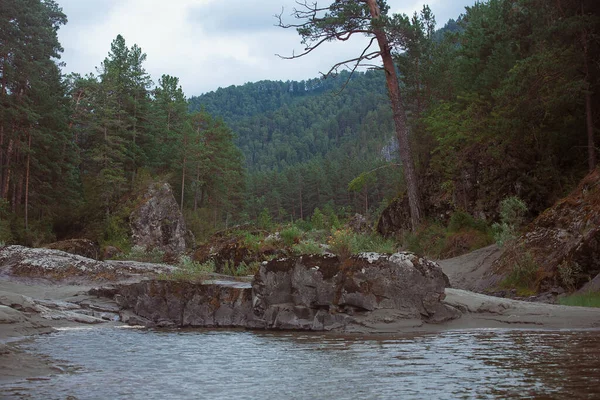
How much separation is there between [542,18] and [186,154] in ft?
140

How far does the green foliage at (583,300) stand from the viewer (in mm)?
12352

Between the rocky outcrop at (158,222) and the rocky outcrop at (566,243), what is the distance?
114 feet

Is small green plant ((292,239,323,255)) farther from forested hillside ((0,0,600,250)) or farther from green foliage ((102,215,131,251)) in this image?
green foliage ((102,215,131,251))

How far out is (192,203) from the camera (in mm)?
67375

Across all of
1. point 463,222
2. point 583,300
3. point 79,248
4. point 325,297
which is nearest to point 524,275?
point 583,300

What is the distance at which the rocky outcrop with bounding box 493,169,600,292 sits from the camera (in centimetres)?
1381

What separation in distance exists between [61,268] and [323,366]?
47.3 feet

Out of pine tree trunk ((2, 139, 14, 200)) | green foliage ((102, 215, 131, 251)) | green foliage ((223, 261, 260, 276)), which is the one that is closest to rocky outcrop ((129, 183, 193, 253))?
green foliage ((102, 215, 131, 251))

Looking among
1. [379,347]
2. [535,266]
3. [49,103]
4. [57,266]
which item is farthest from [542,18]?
[49,103]

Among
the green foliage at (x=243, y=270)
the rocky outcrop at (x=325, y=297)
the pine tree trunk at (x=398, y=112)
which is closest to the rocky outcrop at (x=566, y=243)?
the rocky outcrop at (x=325, y=297)

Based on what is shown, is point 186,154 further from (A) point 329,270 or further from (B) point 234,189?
(A) point 329,270

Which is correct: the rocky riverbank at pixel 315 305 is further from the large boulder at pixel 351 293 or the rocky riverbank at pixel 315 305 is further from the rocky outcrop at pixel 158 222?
the rocky outcrop at pixel 158 222

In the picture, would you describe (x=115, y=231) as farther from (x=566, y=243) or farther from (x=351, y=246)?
(x=566, y=243)

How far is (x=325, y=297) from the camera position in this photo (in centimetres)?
1206
